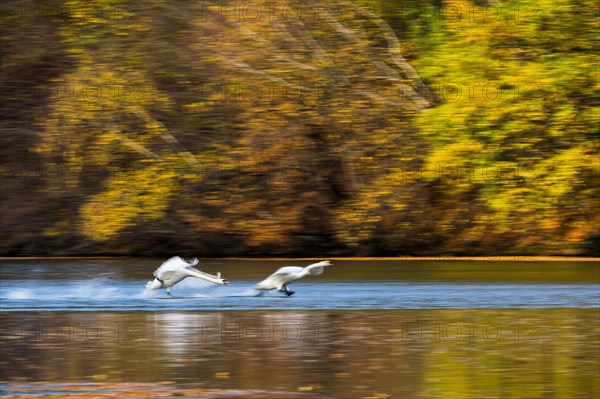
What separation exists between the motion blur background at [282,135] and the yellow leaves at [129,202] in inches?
1.3

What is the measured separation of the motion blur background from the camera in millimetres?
31828

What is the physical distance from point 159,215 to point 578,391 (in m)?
23.7

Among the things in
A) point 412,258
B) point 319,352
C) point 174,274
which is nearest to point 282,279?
point 174,274

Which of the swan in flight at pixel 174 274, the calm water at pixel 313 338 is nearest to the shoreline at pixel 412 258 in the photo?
the calm water at pixel 313 338

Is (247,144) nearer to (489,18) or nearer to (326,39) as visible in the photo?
(326,39)

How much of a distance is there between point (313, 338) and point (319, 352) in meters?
1.39

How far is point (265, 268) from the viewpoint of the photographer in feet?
98.2

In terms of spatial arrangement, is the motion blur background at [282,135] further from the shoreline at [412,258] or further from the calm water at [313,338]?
the calm water at [313,338]

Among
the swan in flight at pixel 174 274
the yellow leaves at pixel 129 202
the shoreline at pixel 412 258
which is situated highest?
the swan in flight at pixel 174 274

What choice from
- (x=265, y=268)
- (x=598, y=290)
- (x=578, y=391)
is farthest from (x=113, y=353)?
(x=265, y=268)

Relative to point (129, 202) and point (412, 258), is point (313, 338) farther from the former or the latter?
point (129, 202)

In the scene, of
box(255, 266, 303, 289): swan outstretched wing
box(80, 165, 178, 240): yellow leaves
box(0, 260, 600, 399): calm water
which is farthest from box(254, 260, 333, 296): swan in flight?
box(80, 165, 178, 240): yellow leaves

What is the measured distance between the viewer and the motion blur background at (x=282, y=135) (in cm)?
3183

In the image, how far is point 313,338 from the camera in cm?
1617
